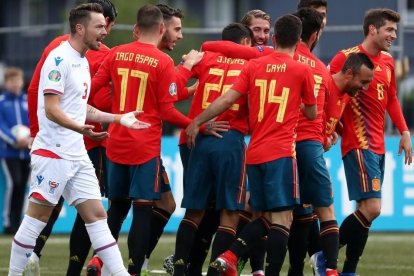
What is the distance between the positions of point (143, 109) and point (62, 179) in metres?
1.21

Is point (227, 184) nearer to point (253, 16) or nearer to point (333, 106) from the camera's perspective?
point (333, 106)

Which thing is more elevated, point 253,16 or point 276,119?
point 253,16

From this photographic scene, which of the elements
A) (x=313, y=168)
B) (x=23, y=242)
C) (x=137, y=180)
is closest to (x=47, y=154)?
(x=23, y=242)

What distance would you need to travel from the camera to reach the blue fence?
18.2 m

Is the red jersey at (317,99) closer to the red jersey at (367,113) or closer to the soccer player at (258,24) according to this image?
the soccer player at (258,24)

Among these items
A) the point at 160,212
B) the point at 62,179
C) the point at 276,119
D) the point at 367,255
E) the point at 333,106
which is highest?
the point at 276,119

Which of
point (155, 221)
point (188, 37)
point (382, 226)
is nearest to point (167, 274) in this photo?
point (155, 221)

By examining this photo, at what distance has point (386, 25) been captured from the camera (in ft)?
39.7

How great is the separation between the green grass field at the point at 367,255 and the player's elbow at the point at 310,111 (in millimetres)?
2684

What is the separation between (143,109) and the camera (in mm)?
10742

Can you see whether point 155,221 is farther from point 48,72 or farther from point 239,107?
point 48,72

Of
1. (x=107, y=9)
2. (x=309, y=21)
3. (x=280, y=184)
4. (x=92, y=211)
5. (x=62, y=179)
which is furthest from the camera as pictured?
(x=107, y=9)

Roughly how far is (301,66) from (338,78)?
1.18 meters

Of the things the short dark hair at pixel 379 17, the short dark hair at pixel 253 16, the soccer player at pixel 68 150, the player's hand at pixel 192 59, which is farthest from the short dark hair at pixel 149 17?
the short dark hair at pixel 379 17
